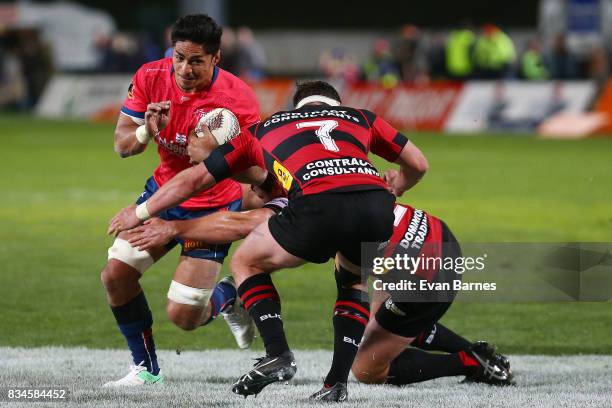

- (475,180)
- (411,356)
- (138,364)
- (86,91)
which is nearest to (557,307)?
(411,356)

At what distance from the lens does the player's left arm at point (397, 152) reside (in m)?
6.55

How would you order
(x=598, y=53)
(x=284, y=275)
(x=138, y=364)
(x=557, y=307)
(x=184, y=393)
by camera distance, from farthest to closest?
(x=598, y=53)
(x=284, y=275)
(x=557, y=307)
(x=138, y=364)
(x=184, y=393)

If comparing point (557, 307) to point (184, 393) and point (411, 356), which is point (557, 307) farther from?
point (184, 393)

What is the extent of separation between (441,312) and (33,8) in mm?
36178

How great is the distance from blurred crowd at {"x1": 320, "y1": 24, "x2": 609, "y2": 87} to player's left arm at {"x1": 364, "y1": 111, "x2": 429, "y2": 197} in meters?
19.9

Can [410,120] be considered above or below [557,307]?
below

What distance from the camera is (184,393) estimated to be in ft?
22.1

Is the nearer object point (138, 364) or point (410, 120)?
point (138, 364)

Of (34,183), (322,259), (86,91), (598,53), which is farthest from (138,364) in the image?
(86,91)

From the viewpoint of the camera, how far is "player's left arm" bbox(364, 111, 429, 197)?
21.5ft

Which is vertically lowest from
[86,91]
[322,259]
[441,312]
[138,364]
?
[86,91]

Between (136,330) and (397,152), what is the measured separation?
181 centimetres

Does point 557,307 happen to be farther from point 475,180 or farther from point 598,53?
point 598,53

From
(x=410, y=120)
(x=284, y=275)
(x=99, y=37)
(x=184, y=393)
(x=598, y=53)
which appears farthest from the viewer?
(x=99, y=37)
